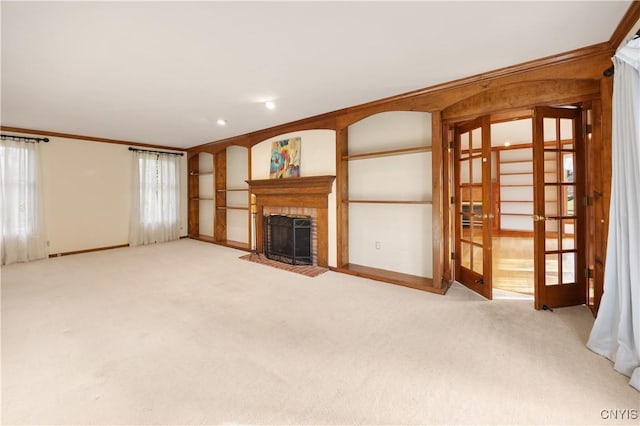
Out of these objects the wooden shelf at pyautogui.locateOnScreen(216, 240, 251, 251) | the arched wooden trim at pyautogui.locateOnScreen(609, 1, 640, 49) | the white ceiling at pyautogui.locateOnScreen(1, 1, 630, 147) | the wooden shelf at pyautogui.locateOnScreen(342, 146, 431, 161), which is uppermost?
the white ceiling at pyautogui.locateOnScreen(1, 1, 630, 147)

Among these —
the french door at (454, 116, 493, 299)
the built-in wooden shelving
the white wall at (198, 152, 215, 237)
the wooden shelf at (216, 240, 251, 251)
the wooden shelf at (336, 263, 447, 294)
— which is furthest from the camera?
the white wall at (198, 152, 215, 237)

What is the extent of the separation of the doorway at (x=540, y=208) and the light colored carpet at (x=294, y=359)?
0.33 m

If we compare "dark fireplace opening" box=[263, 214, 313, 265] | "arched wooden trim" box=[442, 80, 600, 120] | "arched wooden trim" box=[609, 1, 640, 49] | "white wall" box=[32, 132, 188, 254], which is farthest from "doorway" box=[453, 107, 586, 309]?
"white wall" box=[32, 132, 188, 254]

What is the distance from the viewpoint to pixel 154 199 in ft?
21.7

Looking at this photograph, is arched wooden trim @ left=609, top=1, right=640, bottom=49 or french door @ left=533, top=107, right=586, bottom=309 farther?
french door @ left=533, top=107, right=586, bottom=309

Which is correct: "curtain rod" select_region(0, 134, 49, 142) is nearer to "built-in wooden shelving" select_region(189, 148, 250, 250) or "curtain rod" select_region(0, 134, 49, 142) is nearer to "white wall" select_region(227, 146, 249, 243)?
"built-in wooden shelving" select_region(189, 148, 250, 250)

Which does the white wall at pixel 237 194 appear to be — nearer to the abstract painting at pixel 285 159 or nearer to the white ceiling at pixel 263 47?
the abstract painting at pixel 285 159

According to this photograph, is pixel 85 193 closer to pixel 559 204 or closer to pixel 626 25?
pixel 559 204

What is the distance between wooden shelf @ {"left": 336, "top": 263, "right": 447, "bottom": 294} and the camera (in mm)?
3444

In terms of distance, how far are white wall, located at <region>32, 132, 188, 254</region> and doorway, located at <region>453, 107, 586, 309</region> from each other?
6787 millimetres

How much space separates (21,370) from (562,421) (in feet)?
11.0

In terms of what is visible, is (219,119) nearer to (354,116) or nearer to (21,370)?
(354,116)

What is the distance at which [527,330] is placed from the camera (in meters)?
2.42

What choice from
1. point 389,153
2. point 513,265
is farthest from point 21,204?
point 513,265
